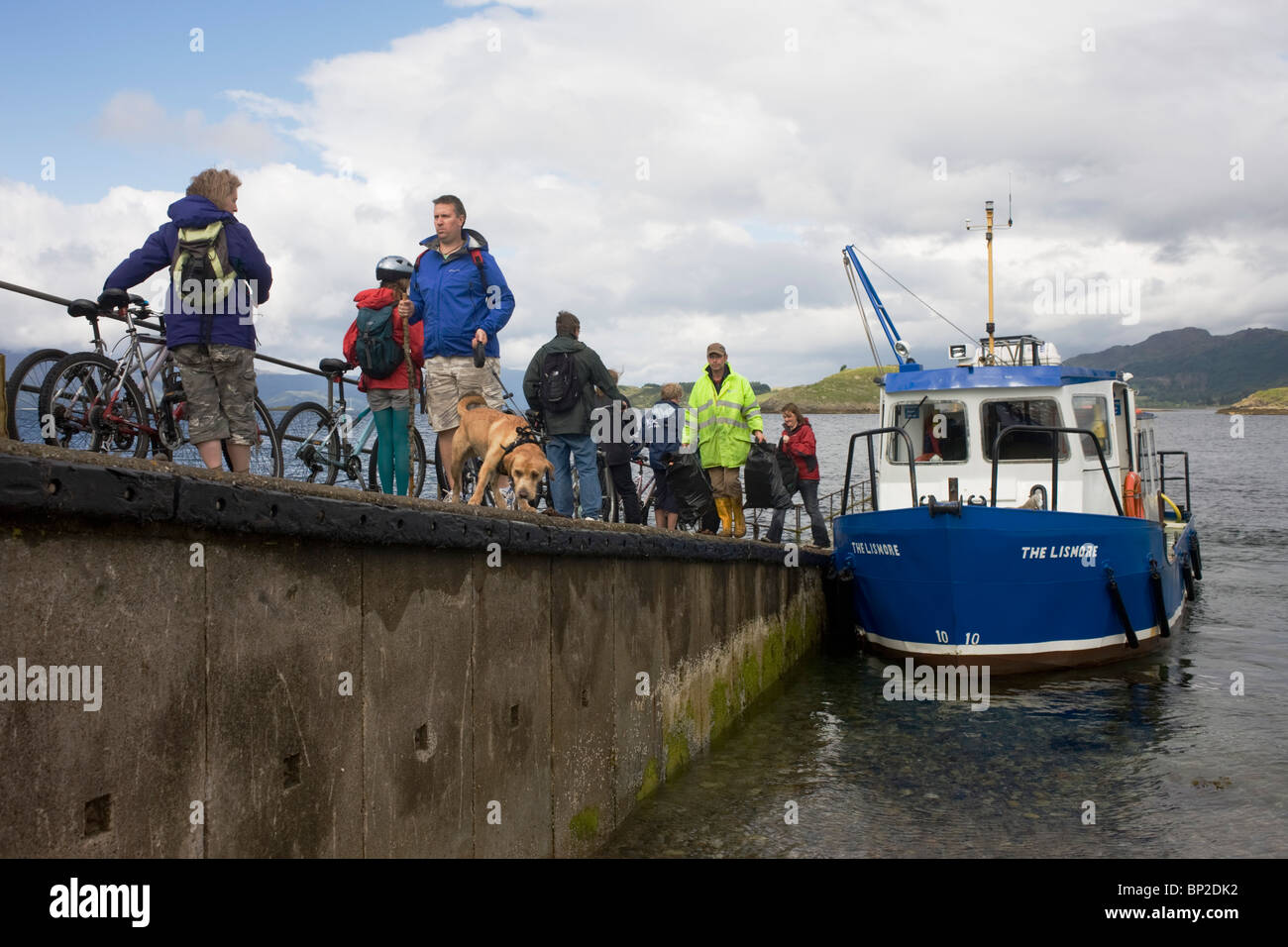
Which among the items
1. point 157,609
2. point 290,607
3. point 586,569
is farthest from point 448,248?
point 157,609

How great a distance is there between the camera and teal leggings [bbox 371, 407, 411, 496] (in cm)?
808

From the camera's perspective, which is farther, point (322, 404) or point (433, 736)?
point (322, 404)

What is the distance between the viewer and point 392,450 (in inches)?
322

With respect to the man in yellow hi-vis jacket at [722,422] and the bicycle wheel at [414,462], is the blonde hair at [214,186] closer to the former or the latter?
the bicycle wheel at [414,462]

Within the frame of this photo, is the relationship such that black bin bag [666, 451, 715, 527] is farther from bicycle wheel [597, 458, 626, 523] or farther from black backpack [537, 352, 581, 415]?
black backpack [537, 352, 581, 415]

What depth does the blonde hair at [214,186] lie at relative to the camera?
19.3 feet

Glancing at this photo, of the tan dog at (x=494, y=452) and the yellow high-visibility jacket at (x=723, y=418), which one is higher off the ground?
the yellow high-visibility jacket at (x=723, y=418)

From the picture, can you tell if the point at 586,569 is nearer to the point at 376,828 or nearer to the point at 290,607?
the point at 376,828

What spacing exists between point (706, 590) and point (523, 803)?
4.10 meters

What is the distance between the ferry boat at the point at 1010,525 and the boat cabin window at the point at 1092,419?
21 mm

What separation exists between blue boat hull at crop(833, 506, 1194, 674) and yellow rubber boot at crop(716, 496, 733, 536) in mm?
1719

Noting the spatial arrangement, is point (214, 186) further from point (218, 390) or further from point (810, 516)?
point (810, 516)

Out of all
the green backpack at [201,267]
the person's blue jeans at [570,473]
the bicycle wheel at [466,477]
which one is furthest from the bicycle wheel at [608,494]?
the green backpack at [201,267]
